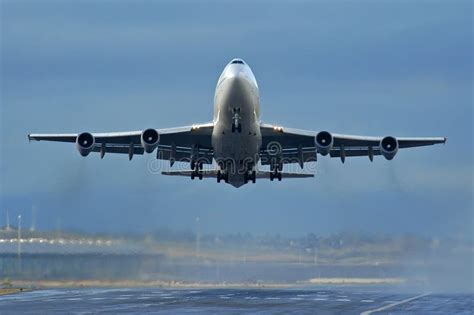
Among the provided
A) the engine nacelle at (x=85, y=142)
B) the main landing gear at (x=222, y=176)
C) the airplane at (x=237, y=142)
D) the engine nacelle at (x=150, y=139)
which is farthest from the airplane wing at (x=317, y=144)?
the engine nacelle at (x=85, y=142)

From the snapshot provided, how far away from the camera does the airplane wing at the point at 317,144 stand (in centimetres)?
6184

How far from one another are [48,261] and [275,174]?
1461 centimetres

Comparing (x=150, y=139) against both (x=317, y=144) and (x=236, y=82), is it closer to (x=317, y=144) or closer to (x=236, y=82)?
(x=236, y=82)

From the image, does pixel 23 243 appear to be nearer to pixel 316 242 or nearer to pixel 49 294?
pixel 49 294

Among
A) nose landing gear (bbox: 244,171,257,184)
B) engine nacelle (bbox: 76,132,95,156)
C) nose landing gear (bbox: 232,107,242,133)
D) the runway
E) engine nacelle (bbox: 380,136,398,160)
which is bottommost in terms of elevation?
the runway

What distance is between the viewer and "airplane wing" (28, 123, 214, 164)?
61.9m

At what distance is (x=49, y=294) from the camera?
6612 cm

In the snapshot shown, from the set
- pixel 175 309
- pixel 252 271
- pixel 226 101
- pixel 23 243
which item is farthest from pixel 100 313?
pixel 252 271

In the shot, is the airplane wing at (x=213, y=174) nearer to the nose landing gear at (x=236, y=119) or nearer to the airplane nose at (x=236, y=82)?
the nose landing gear at (x=236, y=119)

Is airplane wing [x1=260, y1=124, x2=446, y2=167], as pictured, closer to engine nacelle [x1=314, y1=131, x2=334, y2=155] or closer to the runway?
engine nacelle [x1=314, y1=131, x2=334, y2=155]

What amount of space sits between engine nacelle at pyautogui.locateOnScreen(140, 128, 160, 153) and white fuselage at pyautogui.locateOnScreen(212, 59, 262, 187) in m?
3.19

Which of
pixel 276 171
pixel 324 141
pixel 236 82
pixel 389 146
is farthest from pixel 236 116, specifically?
pixel 276 171

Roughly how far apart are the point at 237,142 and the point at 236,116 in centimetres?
193

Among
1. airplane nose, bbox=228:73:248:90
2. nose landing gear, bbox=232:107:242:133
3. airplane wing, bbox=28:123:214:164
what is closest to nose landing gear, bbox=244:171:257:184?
airplane wing, bbox=28:123:214:164
